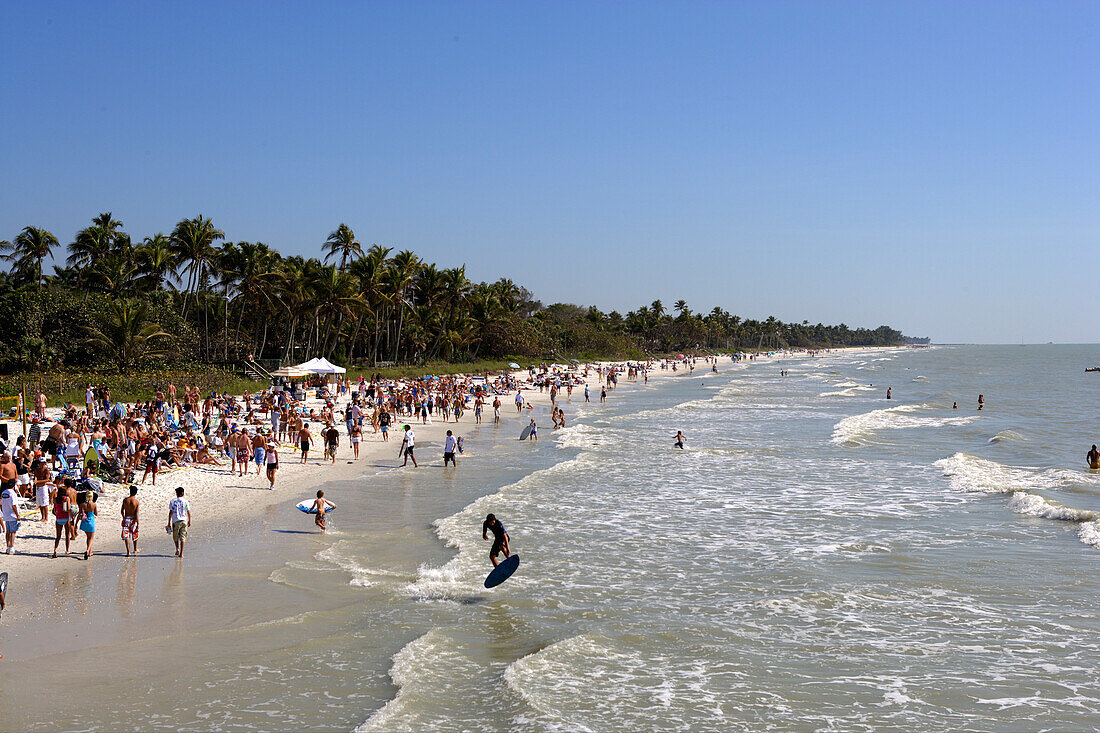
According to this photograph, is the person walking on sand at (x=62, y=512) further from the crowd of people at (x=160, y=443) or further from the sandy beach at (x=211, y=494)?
the sandy beach at (x=211, y=494)

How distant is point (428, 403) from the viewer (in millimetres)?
38625

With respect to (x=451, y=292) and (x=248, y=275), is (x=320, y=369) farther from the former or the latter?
(x=451, y=292)

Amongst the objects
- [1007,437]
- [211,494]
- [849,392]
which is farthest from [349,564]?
[849,392]

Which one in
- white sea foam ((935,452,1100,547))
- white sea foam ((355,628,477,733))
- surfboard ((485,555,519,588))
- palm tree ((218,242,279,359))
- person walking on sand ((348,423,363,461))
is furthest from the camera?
palm tree ((218,242,279,359))

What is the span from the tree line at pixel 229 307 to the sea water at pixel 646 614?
27712 millimetres

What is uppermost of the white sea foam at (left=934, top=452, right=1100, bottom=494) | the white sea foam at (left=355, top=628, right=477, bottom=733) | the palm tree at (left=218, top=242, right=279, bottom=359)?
the palm tree at (left=218, top=242, right=279, bottom=359)

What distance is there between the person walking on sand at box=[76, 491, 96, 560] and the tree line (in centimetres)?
2891

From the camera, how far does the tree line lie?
4122 cm

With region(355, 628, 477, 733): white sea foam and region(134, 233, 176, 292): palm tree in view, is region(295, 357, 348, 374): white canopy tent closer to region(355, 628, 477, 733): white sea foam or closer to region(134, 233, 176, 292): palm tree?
region(134, 233, 176, 292): palm tree

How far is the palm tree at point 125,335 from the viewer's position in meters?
39.4

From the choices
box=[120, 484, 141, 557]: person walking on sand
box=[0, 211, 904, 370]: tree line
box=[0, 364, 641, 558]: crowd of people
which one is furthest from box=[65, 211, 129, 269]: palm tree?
box=[120, 484, 141, 557]: person walking on sand

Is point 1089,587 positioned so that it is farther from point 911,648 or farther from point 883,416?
point 883,416

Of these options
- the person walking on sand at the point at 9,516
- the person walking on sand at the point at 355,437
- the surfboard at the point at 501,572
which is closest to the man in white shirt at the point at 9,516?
the person walking on sand at the point at 9,516

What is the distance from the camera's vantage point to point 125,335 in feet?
129
